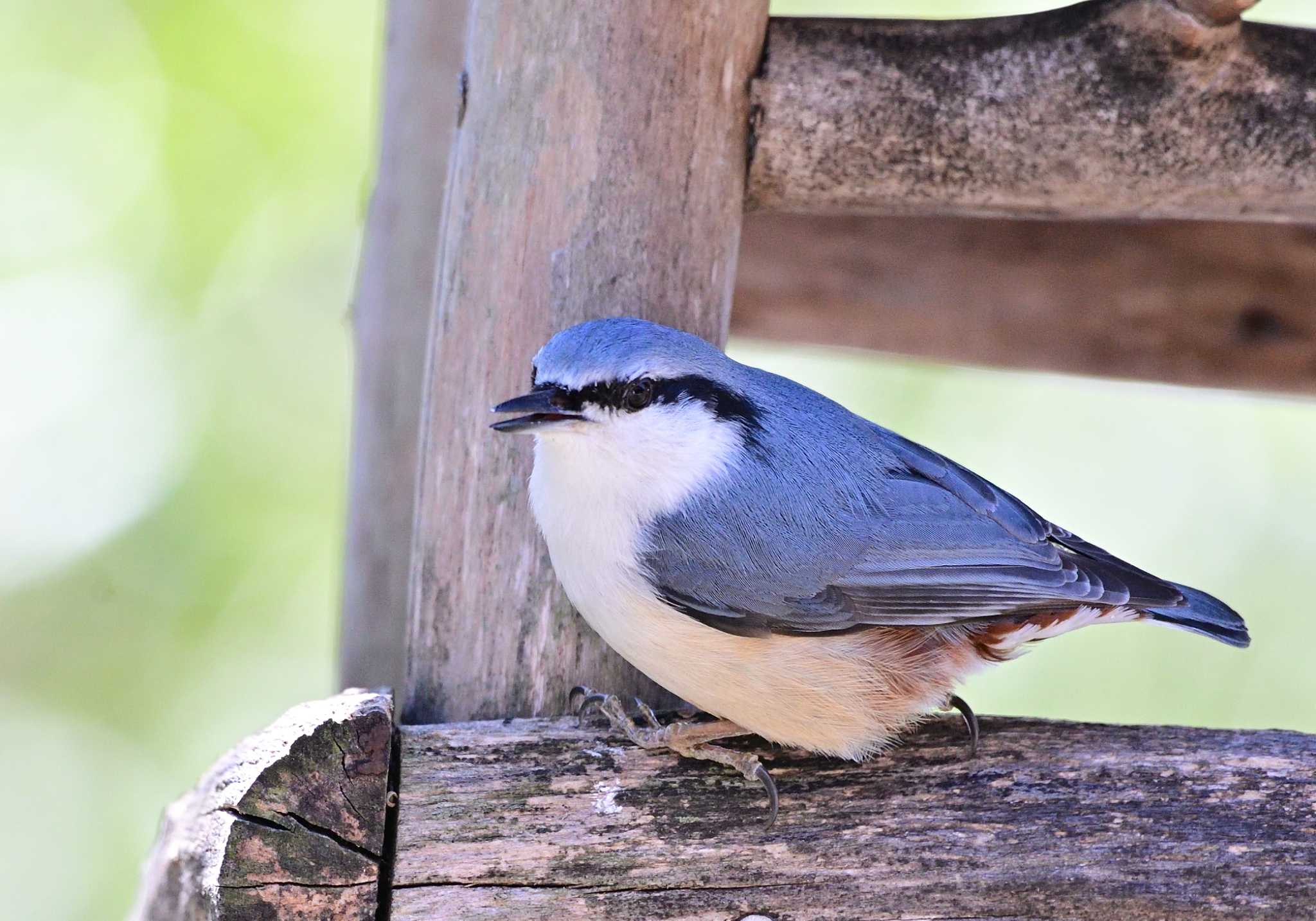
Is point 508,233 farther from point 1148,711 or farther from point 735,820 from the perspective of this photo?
point 1148,711

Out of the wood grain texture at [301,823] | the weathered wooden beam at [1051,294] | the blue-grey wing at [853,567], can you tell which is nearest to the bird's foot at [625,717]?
the blue-grey wing at [853,567]

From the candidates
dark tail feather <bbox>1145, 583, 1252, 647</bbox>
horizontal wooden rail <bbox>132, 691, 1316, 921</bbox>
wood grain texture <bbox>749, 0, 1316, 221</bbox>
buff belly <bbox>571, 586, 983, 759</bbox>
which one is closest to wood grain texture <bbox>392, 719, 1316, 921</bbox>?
horizontal wooden rail <bbox>132, 691, 1316, 921</bbox>

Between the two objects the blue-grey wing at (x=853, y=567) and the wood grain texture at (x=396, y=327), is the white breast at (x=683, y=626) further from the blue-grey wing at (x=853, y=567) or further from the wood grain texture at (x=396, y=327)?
the wood grain texture at (x=396, y=327)

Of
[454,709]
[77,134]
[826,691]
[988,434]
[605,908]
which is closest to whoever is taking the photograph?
[605,908]

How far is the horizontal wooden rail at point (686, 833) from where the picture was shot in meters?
2.02

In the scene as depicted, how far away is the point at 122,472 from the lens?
15.3 feet

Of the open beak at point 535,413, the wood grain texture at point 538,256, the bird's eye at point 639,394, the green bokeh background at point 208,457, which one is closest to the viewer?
the open beak at point 535,413

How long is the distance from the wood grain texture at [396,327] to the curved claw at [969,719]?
1663 millimetres

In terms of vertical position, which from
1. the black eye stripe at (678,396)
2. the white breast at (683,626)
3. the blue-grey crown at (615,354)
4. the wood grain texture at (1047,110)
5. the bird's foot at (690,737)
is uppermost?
the wood grain texture at (1047,110)

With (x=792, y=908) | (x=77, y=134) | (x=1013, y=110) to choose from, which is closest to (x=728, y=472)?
(x=792, y=908)

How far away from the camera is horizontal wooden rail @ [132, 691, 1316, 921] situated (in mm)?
2018

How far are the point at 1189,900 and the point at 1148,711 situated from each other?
2934mm

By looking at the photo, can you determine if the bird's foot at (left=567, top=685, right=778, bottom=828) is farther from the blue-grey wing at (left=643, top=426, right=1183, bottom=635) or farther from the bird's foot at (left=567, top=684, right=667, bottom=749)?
the blue-grey wing at (left=643, top=426, right=1183, bottom=635)

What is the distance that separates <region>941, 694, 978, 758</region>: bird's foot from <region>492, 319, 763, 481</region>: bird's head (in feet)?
2.06
